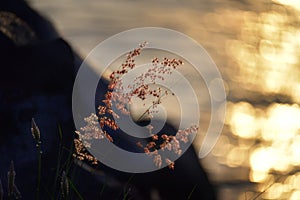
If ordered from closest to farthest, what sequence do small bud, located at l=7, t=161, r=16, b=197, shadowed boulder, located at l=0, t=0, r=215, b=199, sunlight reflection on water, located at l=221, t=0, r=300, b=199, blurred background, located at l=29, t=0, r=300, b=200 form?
small bud, located at l=7, t=161, r=16, b=197
shadowed boulder, located at l=0, t=0, r=215, b=199
blurred background, located at l=29, t=0, r=300, b=200
sunlight reflection on water, located at l=221, t=0, r=300, b=199

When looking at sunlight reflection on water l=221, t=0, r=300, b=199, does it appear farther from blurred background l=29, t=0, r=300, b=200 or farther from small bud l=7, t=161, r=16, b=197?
small bud l=7, t=161, r=16, b=197

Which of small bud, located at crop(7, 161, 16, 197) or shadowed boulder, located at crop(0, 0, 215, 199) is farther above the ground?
small bud, located at crop(7, 161, 16, 197)

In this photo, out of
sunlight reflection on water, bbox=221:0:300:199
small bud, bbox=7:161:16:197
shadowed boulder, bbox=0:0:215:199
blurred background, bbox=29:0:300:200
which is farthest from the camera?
sunlight reflection on water, bbox=221:0:300:199

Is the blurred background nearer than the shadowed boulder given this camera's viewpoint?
No

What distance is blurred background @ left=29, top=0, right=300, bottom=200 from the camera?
406 inches

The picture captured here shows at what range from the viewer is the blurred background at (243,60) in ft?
33.8

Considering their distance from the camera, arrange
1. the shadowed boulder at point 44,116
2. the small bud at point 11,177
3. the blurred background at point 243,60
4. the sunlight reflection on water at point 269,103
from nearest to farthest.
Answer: the small bud at point 11,177
the shadowed boulder at point 44,116
the blurred background at point 243,60
the sunlight reflection on water at point 269,103

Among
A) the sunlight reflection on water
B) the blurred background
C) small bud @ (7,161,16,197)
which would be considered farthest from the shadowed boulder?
small bud @ (7,161,16,197)

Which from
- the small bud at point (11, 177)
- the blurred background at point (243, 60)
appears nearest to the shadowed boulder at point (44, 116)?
the blurred background at point (243, 60)

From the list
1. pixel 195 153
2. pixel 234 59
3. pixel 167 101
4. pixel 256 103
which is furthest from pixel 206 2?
pixel 195 153

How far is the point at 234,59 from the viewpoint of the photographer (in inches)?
633

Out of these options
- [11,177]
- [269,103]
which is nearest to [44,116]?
[11,177]

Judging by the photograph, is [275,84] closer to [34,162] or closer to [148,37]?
[148,37]

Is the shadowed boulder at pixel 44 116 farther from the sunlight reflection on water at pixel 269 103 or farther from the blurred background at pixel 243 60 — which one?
the sunlight reflection on water at pixel 269 103
